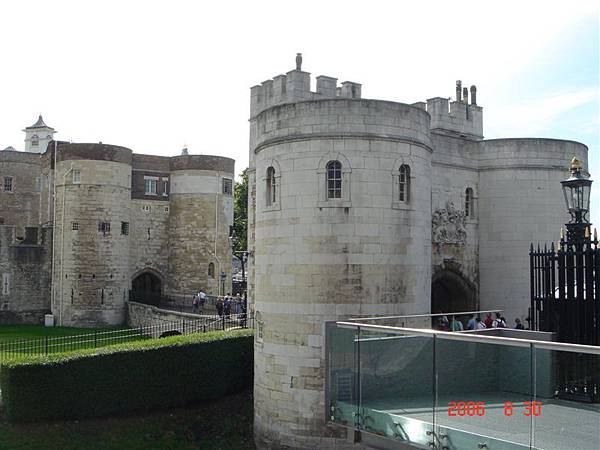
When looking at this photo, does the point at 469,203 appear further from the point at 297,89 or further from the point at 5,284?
the point at 5,284

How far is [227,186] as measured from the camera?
4362 cm

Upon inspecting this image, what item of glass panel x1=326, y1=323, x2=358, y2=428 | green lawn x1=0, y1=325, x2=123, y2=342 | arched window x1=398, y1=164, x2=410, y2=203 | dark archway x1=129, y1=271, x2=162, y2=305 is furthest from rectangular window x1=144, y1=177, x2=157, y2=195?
glass panel x1=326, y1=323, x2=358, y2=428

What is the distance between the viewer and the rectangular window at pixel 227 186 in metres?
43.4

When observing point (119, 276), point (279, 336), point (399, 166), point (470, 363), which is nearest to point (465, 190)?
point (399, 166)

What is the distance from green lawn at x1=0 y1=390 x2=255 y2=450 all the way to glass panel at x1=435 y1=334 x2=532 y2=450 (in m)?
10.7

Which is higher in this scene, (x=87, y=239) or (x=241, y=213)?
(x=241, y=213)

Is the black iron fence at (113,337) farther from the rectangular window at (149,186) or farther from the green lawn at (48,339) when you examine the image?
the rectangular window at (149,186)

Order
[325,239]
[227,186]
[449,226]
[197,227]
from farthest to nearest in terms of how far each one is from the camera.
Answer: [227,186] → [197,227] → [449,226] → [325,239]

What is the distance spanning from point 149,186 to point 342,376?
3257 centimetres

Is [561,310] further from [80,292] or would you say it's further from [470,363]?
[80,292]

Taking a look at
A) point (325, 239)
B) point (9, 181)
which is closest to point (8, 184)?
point (9, 181)

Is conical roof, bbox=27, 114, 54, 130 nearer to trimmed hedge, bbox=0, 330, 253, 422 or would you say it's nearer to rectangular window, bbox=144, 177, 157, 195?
rectangular window, bbox=144, 177, 157, 195

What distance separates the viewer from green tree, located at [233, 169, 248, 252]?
51.3m

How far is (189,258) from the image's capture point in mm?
42469
